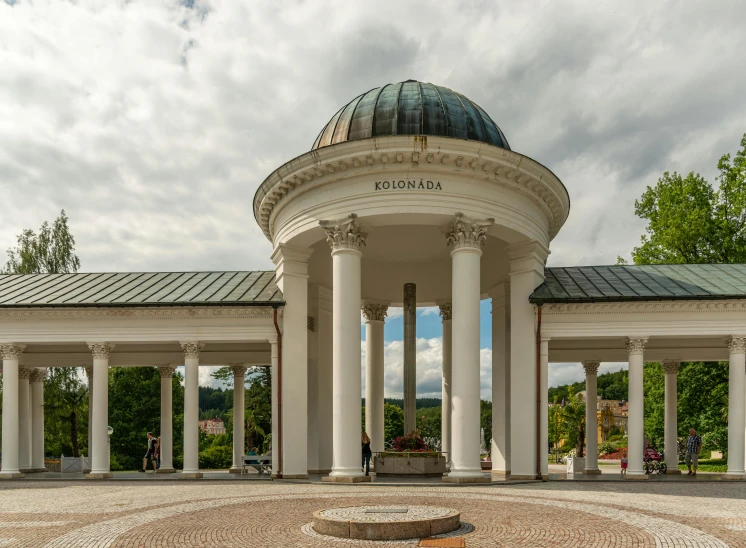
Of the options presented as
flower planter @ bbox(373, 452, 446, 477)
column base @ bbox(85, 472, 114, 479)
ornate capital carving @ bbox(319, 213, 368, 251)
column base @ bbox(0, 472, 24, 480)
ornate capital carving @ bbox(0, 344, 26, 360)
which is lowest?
column base @ bbox(0, 472, 24, 480)

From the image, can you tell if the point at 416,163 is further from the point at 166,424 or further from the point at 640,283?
the point at 166,424

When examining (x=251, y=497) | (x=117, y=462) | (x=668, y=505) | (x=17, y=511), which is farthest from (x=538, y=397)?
(x=117, y=462)

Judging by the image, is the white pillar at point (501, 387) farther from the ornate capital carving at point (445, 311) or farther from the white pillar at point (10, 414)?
the white pillar at point (10, 414)

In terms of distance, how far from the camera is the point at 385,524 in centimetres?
1394

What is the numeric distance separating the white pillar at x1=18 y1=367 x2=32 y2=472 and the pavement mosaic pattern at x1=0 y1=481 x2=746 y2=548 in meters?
12.6

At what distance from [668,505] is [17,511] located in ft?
59.7

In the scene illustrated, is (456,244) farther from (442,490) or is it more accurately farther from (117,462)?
(117,462)

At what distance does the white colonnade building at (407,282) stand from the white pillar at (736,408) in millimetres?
60

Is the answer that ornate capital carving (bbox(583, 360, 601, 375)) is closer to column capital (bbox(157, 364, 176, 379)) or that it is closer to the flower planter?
the flower planter

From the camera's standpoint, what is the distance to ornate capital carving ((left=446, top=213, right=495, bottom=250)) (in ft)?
91.5

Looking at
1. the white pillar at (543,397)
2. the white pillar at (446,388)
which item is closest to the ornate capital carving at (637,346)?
the white pillar at (543,397)

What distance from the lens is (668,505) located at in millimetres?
19828

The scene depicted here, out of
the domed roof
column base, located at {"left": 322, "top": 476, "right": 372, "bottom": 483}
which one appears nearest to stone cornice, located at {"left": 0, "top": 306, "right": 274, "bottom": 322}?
the domed roof

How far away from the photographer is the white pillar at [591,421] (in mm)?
36875
